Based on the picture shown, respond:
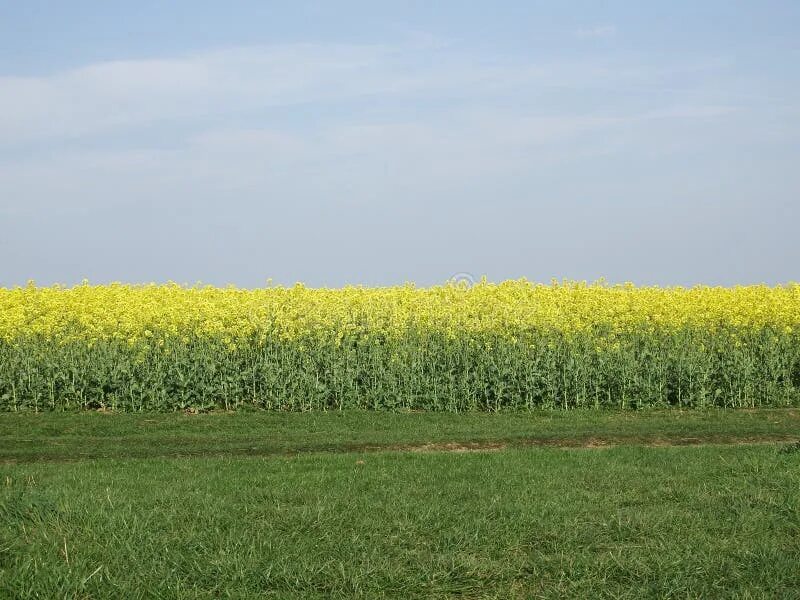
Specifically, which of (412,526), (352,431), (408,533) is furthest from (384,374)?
(408,533)

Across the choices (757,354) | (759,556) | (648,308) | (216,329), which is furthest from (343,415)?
(759,556)

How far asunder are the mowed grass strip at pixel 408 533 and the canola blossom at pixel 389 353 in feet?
36.3

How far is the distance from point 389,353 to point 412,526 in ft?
51.7

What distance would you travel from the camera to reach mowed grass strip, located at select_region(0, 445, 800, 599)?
8367 mm

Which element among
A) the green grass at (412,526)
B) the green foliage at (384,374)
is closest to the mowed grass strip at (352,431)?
the green foliage at (384,374)

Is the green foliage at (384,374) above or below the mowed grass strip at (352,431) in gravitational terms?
above

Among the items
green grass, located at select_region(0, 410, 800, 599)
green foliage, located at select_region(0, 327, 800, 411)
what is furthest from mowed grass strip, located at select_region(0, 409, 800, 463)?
green grass, located at select_region(0, 410, 800, 599)

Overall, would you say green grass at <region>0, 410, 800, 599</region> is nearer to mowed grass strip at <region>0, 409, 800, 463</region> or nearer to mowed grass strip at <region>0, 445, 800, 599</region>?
mowed grass strip at <region>0, 445, 800, 599</region>

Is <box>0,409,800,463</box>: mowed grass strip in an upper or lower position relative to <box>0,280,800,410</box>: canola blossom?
lower

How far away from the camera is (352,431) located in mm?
20812

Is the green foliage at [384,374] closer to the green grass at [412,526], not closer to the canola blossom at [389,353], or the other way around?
the canola blossom at [389,353]

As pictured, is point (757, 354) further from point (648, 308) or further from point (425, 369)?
point (425, 369)

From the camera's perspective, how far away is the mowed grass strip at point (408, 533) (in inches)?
329

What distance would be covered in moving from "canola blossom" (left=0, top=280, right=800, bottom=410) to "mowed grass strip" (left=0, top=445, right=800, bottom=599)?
11.1m
